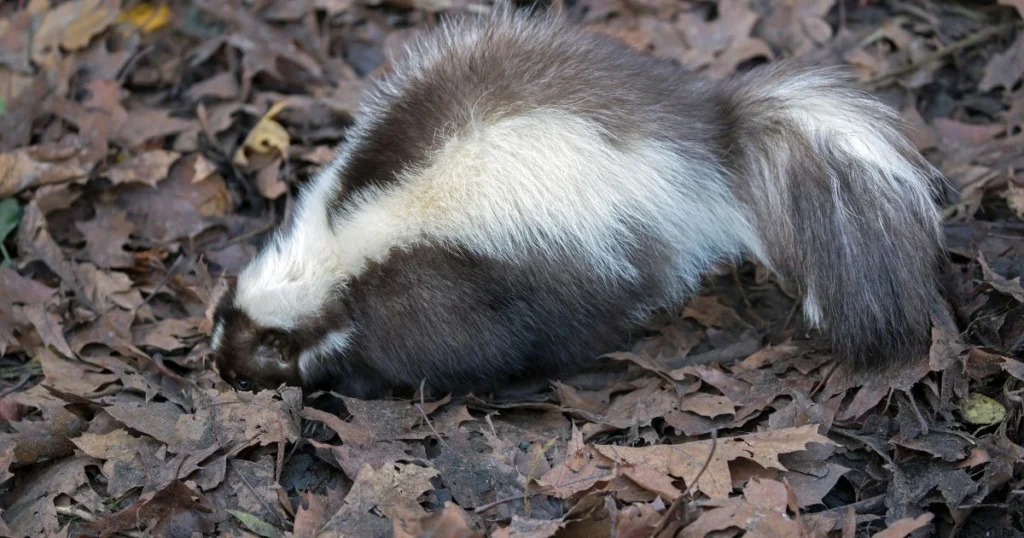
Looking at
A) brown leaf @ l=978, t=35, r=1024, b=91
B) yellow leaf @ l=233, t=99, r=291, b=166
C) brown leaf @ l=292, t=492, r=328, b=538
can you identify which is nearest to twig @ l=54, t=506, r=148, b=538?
brown leaf @ l=292, t=492, r=328, b=538

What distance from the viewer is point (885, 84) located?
5410 mm

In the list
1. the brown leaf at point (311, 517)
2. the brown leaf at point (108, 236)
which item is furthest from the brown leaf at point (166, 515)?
the brown leaf at point (108, 236)

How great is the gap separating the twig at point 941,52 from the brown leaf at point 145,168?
407 cm

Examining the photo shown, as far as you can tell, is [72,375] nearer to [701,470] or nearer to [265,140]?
[265,140]

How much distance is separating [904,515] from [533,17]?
105 inches

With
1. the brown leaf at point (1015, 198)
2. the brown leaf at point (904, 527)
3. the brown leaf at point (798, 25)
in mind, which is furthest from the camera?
the brown leaf at point (798, 25)

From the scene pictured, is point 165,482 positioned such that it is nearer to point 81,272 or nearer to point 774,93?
point 81,272

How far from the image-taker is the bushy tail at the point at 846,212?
3650 millimetres

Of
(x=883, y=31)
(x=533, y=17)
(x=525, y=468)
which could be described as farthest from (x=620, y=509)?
(x=883, y=31)

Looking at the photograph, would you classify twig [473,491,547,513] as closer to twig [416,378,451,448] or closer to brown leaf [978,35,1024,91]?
twig [416,378,451,448]

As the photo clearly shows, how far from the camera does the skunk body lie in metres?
3.71

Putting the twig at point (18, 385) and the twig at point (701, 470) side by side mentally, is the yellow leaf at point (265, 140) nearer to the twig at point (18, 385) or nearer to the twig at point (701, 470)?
the twig at point (18, 385)

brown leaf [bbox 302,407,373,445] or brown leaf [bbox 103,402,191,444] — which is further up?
brown leaf [bbox 302,407,373,445]

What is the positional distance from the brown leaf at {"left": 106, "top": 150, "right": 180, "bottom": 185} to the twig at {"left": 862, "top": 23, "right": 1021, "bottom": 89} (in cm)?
407
